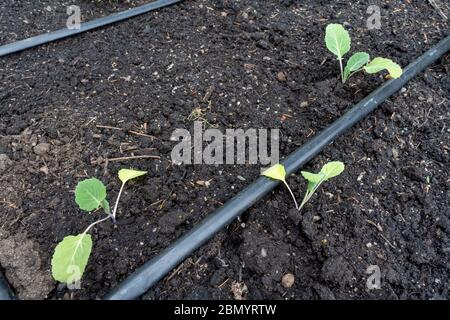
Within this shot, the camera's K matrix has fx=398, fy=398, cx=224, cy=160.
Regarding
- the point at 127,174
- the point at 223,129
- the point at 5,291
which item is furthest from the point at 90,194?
the point at 223,129

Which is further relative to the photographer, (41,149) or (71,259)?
(41,149)

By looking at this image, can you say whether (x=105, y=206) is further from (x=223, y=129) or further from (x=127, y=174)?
(x=223, y=129)

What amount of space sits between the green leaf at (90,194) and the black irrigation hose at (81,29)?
1.11 metres

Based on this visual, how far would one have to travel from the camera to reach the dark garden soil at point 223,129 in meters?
1.21

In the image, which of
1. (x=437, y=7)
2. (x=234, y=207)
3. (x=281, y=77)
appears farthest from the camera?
(x=437, y=7)

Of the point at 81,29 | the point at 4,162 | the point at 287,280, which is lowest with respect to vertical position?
the point at 287,280

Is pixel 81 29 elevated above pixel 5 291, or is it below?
above

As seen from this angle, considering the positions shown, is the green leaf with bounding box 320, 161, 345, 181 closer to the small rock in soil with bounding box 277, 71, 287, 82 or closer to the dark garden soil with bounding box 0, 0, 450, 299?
the dark garden soil with bounding box 0, 0, 450, 299

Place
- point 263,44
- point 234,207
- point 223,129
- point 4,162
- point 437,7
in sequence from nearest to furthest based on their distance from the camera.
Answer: point 234,207 < point 4,162 < point 223,129 < point 263,44 < point 437,7

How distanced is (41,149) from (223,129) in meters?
0.69

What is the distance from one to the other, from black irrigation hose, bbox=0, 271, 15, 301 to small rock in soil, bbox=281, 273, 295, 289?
0.78 metres

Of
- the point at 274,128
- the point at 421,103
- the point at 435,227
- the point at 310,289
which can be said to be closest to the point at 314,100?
the point at 274,128

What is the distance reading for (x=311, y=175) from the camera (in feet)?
4.20

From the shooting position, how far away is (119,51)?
6.34 ft
